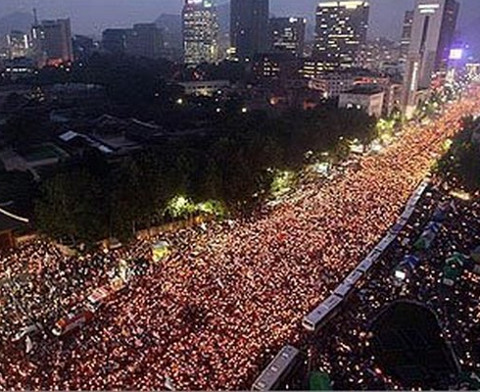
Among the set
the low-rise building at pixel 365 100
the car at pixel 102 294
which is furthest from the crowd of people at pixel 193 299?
the low-rise building at pixel 365 100

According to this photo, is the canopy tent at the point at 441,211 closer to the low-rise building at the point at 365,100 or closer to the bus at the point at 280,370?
the bus at the point at 280,370

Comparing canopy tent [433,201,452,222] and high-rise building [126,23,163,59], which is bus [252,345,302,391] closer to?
canopy tent [433,201,452,222]

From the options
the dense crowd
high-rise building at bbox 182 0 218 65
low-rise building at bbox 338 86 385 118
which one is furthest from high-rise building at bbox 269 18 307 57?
the dense crowd

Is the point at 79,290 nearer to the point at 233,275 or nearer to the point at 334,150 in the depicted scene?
the point at 233,275

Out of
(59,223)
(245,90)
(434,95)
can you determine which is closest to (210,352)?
(59,223)

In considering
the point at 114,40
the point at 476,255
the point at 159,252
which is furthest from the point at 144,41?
the point at 476,255
